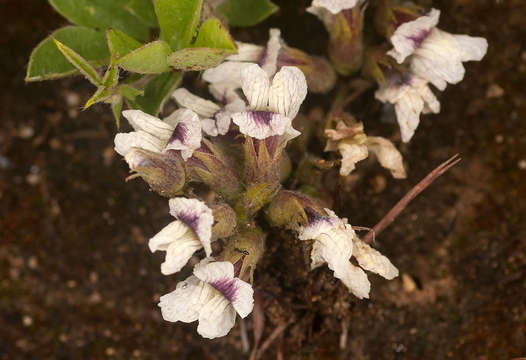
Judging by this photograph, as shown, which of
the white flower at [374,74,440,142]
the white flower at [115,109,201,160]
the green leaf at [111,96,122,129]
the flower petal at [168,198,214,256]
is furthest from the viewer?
the white flower at [374,74,440,142]

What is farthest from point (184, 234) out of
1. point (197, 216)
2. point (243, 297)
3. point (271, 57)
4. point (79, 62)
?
point (271, 57)

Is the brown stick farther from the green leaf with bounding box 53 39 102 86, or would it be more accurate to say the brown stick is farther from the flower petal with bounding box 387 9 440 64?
the green leaf with bounding box 53 39 102 86

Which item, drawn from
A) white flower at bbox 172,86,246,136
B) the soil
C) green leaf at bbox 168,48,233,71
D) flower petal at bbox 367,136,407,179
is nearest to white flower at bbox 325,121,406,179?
flower petal at bbox 367,136,407,179

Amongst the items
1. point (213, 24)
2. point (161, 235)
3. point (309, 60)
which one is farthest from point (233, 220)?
point (309, 60)

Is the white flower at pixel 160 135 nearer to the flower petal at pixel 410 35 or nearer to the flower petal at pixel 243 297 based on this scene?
the flower petal at pixel 243 297

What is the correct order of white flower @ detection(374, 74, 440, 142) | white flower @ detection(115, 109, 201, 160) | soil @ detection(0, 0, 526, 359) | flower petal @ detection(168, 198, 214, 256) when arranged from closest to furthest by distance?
flower petal @ detection(168, 198, 214, 256) → white flower @ detection(115, 109, 201, 160) → white flower @ detection(374, 74, 440, 142) → soil @ detection(0, 0, 526, 359)

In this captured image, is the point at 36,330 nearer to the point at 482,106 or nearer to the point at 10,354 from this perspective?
the point at 10,354
